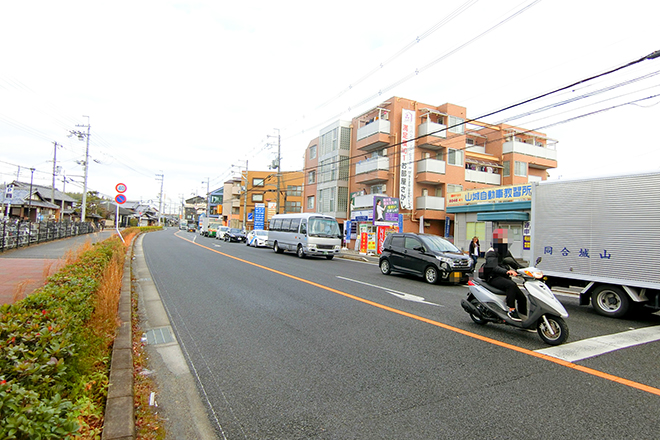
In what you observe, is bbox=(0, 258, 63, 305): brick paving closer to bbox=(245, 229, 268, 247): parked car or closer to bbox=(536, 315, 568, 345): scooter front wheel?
bbox=(536, 315, 568, 345): scooter front wheel

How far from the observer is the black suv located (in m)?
11.7

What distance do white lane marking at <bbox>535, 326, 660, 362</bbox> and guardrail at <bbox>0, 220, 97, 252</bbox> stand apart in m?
20.8

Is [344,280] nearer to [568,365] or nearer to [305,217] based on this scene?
[568,365]

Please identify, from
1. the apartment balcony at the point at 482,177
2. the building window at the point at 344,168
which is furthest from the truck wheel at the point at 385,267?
the building window at the point at 344,168

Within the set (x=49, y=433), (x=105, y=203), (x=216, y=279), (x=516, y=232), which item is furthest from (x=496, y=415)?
(x=105, y=203)

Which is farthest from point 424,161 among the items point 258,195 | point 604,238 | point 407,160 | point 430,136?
point 258,195

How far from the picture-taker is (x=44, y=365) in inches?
107

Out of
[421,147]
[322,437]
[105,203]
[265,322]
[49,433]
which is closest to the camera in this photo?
[49,433]

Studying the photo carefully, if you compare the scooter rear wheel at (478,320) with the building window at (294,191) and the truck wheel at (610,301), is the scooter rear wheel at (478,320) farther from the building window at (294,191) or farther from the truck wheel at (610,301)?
the building window at (294,191)

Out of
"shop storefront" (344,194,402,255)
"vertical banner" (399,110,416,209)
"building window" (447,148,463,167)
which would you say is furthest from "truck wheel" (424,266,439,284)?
"building window" (447,148,463,167)

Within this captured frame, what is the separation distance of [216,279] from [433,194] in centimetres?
2490

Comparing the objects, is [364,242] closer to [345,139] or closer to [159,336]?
[345,139]

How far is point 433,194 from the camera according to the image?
105 feet

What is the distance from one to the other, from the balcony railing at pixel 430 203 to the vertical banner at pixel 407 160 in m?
0.78
